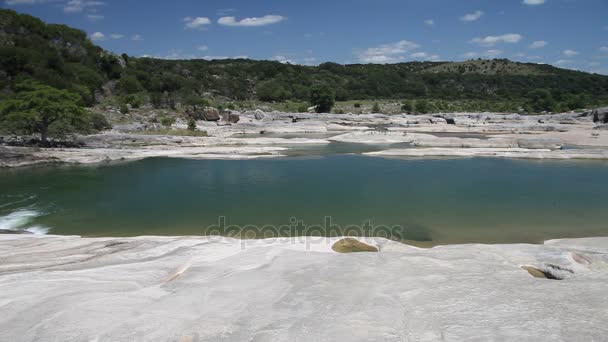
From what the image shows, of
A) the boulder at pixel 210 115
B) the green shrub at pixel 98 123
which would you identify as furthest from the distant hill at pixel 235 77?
the green shrub at pixel 98 123

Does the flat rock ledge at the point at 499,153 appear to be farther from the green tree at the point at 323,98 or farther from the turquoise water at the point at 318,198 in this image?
the green tree at the point at 323,98

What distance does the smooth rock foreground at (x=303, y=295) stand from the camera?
20.4ft

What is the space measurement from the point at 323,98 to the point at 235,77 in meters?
39.1

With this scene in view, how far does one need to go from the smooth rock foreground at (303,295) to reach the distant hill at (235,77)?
48524 millimetres

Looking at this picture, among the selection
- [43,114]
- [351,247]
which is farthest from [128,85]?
[351,247]

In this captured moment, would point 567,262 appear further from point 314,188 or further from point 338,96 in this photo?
point 338,96

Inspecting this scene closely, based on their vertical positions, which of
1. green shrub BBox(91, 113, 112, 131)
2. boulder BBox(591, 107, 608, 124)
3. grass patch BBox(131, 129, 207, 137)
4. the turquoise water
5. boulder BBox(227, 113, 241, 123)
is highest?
boulder BBox(591, 107, 608, 124)

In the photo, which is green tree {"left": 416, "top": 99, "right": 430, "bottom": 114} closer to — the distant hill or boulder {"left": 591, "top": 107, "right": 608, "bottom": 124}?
the distant hill

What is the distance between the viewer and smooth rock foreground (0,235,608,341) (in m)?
6.22

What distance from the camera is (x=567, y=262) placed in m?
9.65

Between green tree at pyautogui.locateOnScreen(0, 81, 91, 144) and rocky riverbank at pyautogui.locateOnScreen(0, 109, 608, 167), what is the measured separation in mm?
2268

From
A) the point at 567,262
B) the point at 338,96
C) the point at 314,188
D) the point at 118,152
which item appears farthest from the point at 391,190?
the point at 338,96

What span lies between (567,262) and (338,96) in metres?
97.1

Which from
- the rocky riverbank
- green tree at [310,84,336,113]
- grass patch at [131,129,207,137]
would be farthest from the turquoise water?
green tree at [310,84,336,113]
